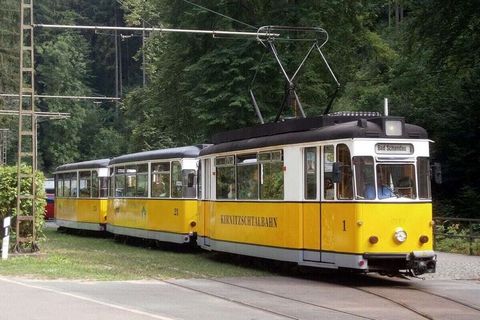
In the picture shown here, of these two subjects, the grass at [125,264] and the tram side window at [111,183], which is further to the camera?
the tram side window at [111,183]

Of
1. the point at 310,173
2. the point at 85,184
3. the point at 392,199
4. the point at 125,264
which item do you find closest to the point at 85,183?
the point at 85,184

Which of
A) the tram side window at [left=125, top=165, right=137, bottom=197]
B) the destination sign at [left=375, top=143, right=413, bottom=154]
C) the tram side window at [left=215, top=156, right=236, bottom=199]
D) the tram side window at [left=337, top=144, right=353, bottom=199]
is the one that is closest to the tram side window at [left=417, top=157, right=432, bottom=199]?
the destination sign at [left=375, top=143, right=413, bottom=154]

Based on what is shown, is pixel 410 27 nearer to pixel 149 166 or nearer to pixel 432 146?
Answer: pixel 432 146

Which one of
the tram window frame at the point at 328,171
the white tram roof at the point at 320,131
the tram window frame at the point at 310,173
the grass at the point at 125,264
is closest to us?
the white tram roof at the point at 320,131

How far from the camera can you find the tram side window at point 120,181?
94.9ft

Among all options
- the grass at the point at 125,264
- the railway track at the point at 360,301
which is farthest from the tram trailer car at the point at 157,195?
the railway track at the point at 360,301

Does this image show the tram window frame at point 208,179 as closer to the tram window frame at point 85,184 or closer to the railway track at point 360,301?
the railway track at point 360,301

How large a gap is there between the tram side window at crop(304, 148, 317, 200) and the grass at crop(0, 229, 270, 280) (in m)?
2.63

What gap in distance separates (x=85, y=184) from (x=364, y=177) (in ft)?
67.5

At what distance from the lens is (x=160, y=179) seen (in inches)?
→ 997

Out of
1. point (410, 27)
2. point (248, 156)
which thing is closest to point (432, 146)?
point (410, 27)

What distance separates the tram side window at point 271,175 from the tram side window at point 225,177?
159cm

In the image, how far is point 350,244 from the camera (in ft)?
50.2

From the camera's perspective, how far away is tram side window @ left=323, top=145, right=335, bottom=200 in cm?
1598
